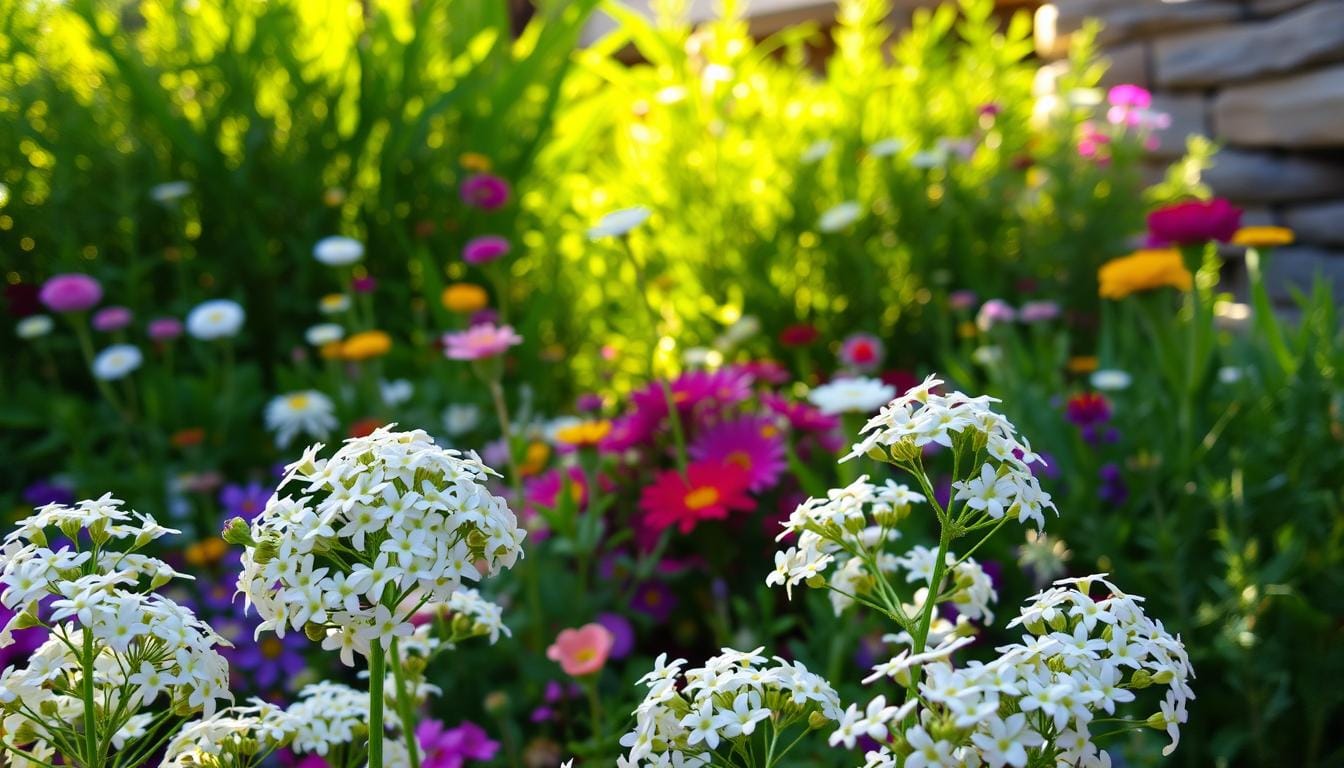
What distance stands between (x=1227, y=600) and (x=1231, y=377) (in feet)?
1.39

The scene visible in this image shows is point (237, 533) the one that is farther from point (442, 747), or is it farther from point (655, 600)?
point (655, 600)

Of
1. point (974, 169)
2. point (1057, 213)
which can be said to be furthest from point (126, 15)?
point (1057, 213)

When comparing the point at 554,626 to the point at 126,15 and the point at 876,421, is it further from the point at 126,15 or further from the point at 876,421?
the point at 126,15

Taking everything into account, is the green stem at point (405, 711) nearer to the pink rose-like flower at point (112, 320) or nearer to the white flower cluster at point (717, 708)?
the white flower cluster at point (717, 708)

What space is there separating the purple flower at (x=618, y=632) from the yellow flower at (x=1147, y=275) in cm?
69

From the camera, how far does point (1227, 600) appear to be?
4.21ft

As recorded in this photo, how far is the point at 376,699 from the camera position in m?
0.57

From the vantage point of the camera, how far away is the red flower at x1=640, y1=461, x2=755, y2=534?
1.29 meters

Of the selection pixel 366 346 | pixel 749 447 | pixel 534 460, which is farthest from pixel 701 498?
pixel 366 346

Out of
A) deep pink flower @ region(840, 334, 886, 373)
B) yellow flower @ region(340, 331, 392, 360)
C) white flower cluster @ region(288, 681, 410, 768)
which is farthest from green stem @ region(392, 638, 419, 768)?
deep pink flower @ region(840, 334, 886, 373)

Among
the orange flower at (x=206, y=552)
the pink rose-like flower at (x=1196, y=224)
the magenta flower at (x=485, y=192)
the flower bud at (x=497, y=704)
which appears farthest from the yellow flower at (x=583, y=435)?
the magenta flower at (x=485, y=192)

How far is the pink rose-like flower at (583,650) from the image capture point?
1.00 metres

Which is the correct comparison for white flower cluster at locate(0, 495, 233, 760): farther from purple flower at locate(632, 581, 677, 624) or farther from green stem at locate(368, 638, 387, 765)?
purple flower at locate(632, 581, 677, 624)

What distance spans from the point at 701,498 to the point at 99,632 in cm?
82
